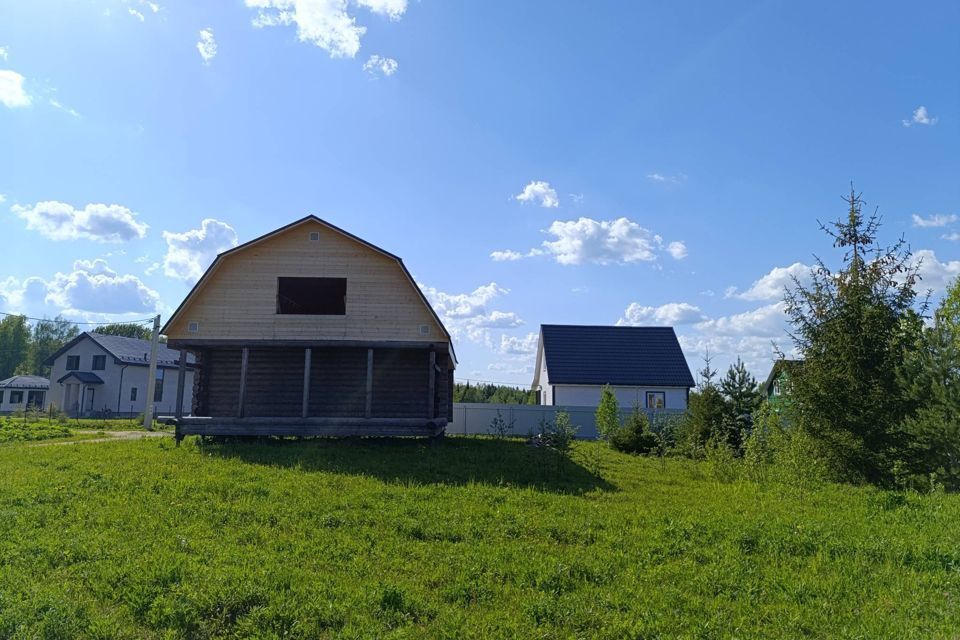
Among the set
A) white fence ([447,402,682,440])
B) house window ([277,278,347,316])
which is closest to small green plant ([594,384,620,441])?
white fence ([447,402,682,440])

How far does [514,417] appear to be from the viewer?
25.3m

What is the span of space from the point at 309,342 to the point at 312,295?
4.14m

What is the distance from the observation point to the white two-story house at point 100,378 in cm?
3725

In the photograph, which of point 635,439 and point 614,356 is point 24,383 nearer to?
point 614,356

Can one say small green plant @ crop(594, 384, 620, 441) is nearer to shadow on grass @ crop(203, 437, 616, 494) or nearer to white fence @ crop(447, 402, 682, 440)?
white fence @ crop(447, 402, 682, 440)

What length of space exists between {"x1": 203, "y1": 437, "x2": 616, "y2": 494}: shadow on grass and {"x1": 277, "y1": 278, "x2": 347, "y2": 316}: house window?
4.11 metres

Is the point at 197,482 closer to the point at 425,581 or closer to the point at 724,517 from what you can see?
the point at 425,581

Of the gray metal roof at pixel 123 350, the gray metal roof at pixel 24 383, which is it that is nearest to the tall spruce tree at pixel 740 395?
the gray metal roof at pixel 123 350

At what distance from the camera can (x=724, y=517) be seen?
7.88m

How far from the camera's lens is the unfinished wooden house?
48.3 feet

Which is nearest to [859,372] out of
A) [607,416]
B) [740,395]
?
[740,395]

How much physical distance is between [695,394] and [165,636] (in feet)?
54.3

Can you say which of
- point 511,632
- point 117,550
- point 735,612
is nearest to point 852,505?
point 735,612

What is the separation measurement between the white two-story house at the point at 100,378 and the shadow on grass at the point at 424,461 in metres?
28.2
